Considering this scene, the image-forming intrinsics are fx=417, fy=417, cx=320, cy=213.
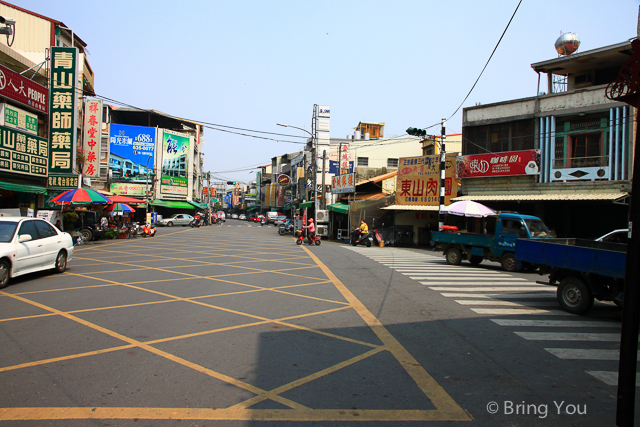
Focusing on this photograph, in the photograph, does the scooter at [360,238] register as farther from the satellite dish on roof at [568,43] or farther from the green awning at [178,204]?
the green awning at [178,204]

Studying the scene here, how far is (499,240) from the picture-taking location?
48.1ft

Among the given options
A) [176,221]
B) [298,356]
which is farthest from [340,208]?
[176,221]

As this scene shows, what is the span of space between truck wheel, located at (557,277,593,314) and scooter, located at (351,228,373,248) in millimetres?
17387

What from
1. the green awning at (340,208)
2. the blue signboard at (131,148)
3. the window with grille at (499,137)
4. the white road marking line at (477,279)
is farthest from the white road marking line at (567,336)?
the blue signboard at (131,148)

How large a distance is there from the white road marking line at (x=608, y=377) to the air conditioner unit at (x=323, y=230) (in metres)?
27.2

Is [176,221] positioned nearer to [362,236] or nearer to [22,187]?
[22,187]

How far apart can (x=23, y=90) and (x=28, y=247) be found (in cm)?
1319

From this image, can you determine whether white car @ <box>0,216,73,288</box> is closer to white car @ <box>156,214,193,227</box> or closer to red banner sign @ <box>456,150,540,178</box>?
red banner sign @ <box>456,150,540,178</box>

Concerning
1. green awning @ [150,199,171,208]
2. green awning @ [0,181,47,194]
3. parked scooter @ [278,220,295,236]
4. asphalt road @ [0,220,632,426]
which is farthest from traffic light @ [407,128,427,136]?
green awning @ [150,199,171,208]

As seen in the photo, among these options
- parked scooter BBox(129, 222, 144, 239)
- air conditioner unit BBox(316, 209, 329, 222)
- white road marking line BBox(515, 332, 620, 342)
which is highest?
air conditioner unit BBox(316, 209, 329, 222)

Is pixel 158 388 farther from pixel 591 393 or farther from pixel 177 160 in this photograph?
pixel 177 160

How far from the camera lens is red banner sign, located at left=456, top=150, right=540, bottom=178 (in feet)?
69.1

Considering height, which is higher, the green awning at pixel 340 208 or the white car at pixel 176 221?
the green awning at pixel 340 208

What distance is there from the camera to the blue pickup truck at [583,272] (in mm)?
7492
